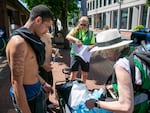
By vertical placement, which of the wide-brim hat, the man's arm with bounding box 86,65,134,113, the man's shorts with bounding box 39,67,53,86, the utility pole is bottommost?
the man's shorts with bounding box 39,67,53,86

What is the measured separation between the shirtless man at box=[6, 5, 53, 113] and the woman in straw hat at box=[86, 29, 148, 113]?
0.59 m

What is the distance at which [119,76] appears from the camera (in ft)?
5.16

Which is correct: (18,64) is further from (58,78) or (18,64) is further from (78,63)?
(58,78)

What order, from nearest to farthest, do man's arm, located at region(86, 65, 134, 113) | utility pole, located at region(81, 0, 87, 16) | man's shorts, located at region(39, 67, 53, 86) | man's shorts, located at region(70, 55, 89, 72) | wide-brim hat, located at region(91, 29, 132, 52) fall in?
man's arm, located at region(86, 65, 134, 113), wide-brim hat, located at region(91, 29, 132, 52), man's shorts, located at region(39, 67, 53, 86), man's shorts, located at region(70, 55, 89, 72), utility pole, located at region(81, 0, 87, 16)

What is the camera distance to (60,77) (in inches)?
243

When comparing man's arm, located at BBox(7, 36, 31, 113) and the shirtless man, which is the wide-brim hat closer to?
the shirtless man

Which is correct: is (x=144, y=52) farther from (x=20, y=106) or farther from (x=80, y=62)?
(x=80, y=62)

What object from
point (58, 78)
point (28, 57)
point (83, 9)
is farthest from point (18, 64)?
point (83, 9)

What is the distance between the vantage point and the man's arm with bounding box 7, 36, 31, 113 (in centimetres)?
181

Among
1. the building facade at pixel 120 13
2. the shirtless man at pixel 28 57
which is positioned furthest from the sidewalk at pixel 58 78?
the building facade at pixel 120 13

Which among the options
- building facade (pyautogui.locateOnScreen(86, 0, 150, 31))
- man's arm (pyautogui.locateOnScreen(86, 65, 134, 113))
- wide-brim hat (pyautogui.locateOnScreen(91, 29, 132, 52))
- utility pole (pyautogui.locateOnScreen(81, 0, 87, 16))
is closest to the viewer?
man's arm (pyautogui.locateOnScreen(86, 65, 134, 113))

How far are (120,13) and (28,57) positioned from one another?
35755mm

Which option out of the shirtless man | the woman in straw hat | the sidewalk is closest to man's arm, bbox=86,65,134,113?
the woman in straw hat

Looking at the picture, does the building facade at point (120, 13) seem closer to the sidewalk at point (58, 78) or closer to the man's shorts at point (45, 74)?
the sidewalk at point (58, 78)
